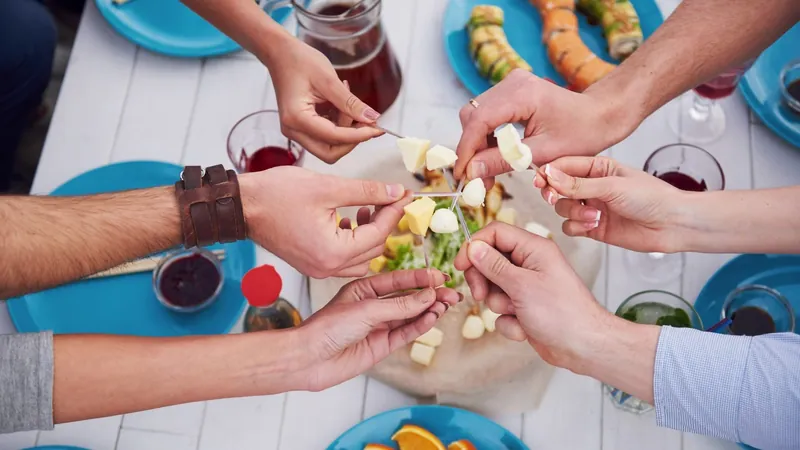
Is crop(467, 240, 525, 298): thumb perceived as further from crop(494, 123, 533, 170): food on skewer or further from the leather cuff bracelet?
the leather cuff bracelet

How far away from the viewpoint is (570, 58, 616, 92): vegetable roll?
1.74 metres

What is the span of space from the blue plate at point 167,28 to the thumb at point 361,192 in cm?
75

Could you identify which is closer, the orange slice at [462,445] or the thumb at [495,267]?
the thumb at [495,267]

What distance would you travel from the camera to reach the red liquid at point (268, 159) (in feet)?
5.65

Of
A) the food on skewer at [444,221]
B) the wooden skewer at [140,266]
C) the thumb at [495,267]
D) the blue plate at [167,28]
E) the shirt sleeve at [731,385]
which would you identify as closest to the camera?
the shirt sleeve at [731,385]

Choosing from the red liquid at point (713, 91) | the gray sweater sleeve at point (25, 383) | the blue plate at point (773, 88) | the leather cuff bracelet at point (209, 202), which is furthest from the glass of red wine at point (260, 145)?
the blue plate at point (773, 88)

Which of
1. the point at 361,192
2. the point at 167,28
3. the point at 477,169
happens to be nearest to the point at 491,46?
the point at 477,169

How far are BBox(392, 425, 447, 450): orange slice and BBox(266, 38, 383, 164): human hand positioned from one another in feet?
1.96

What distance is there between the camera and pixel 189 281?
1.62 metres

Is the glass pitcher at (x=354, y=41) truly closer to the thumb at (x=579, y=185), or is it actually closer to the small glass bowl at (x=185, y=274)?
the small glass bowl at (x=185, y=274)

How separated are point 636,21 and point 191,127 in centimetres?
120

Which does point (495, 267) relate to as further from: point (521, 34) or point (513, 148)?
point (521, 34)

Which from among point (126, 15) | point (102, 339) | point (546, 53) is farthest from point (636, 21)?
point (102, 339)

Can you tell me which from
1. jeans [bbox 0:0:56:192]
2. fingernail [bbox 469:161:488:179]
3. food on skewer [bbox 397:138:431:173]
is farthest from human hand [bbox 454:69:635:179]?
jeans [bbox 0:0:56:192]
